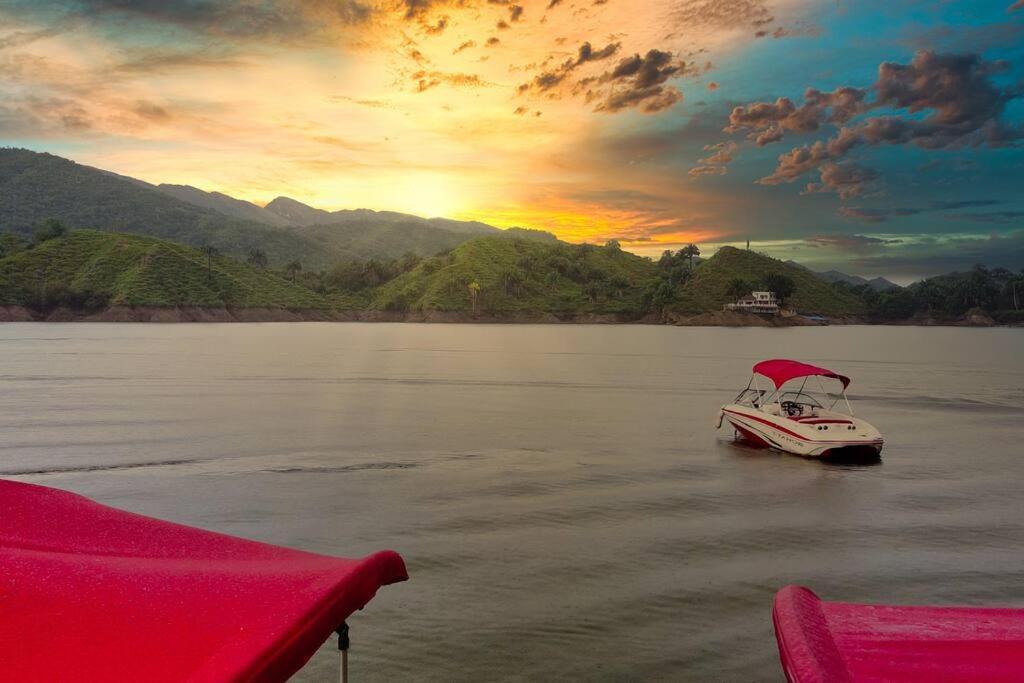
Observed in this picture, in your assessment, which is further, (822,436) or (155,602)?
(822,436)

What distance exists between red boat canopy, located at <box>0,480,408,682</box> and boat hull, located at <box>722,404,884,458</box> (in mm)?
25342

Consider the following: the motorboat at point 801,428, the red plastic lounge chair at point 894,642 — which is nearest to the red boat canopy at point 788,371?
the motorboat at point 801,428

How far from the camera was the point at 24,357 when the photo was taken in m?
73.8

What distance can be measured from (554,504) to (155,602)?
1611cm

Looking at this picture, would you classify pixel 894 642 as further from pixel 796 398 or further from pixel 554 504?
pixel 796 398

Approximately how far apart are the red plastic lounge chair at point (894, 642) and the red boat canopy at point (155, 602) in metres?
2.27

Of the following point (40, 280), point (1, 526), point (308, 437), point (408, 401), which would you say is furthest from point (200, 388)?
point (40, 280)

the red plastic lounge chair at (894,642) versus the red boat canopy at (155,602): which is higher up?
the red boat canopy at (155,602)

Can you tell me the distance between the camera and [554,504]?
1869 cm

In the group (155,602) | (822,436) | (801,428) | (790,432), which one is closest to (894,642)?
(155,602)

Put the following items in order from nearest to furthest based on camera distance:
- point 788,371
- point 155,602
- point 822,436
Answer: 1. point 155,602
2. point 822,436
3. point 788,371

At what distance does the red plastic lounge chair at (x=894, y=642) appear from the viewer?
135 inches

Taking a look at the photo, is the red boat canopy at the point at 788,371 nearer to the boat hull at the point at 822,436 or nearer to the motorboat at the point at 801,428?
the motorboat at the point at 801,428

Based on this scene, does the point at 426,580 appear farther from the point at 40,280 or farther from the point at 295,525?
the point at 40,280
